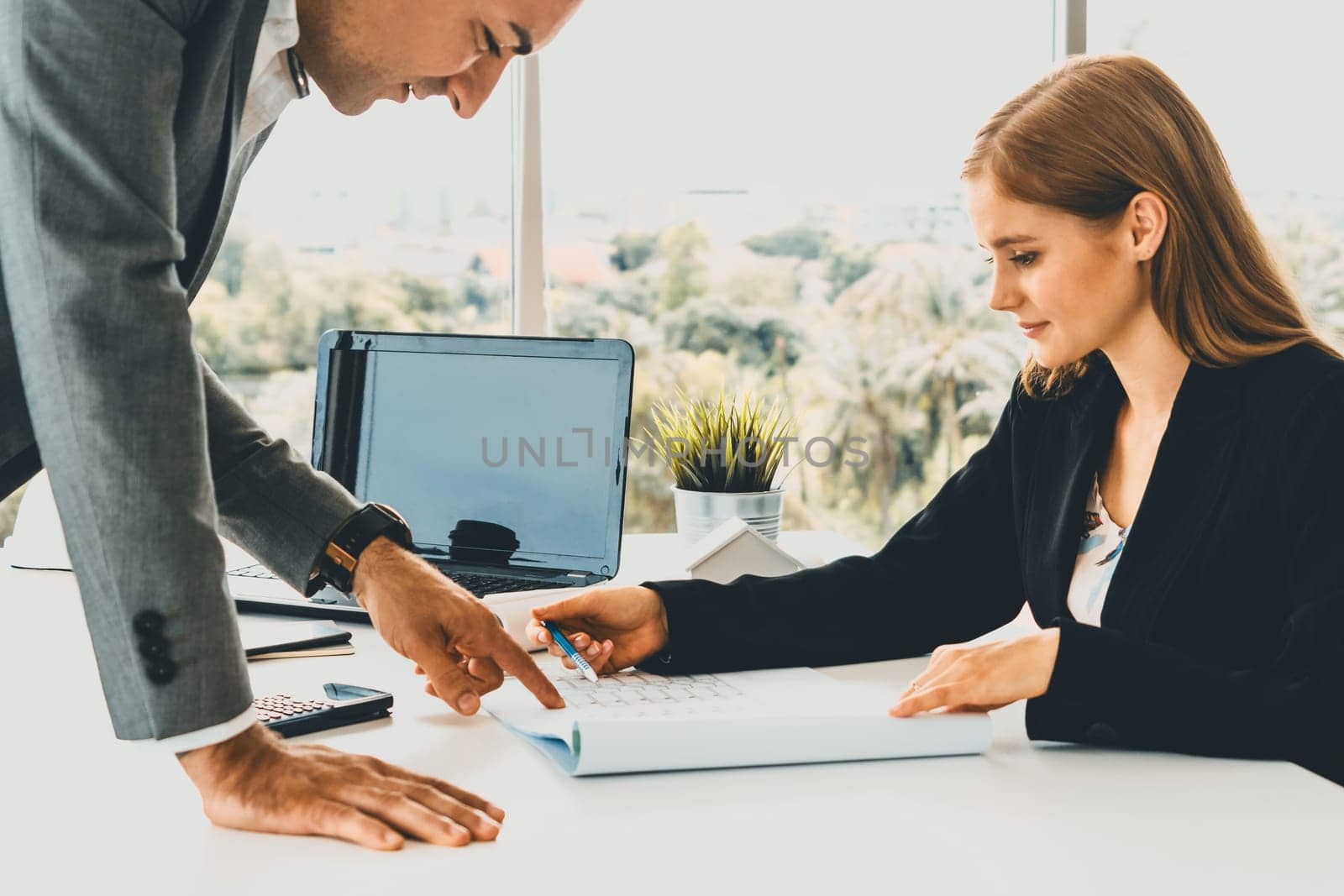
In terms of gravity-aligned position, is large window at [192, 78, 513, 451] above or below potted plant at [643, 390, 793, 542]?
above

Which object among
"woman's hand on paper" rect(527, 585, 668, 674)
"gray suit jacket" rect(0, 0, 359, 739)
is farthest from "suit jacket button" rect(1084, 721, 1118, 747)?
"gray suit jacket" rect(0, 0, 359, 739)

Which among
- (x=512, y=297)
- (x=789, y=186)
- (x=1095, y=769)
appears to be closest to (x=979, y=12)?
(x=789, y=186)

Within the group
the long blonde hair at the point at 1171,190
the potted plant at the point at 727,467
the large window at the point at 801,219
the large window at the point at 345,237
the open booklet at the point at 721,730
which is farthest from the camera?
the large window at the point at 801,219

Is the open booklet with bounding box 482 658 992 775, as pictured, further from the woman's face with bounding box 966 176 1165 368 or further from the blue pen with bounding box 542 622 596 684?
the woman's face with bounding box 966 176 1165 368

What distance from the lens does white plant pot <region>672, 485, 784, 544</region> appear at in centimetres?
180

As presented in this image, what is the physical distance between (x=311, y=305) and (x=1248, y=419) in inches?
76.2

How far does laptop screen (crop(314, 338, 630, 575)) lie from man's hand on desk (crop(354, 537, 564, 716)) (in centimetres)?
49

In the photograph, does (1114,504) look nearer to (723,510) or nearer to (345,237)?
(723,510)

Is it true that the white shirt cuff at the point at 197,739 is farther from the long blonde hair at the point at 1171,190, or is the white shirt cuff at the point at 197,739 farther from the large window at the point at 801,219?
the large window at the point at 801,219

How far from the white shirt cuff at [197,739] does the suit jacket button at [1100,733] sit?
641 mm

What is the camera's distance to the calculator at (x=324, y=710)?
3.35 ft

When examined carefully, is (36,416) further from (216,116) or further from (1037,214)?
(1037,214)

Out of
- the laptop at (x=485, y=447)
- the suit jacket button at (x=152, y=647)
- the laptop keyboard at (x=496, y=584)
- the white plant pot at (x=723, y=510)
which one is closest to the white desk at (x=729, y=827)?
the suit jacket button at (x=152, y=647)

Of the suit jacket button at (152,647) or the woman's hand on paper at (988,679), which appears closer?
the suit jacket button at (152,647)
